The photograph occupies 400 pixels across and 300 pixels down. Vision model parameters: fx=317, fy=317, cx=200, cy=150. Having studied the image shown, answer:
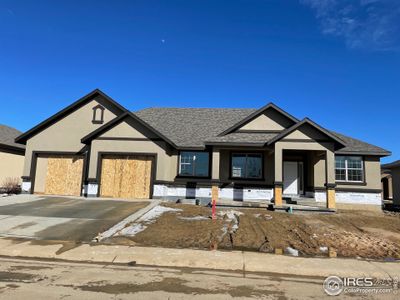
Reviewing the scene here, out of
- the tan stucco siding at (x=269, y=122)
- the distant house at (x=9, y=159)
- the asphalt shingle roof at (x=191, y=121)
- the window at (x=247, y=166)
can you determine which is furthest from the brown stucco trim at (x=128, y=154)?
the distant house at (x=9, y=159)

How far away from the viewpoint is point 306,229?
451 inches

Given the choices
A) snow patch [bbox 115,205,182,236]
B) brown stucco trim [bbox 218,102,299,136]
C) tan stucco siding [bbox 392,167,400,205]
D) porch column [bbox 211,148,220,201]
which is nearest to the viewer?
snow patch [bbox 115,205,182,236]

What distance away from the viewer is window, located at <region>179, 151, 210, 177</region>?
63.5 ft

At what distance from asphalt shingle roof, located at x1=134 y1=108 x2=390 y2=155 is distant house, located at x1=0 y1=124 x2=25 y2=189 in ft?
33.0

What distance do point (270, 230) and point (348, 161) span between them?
35.9 ft

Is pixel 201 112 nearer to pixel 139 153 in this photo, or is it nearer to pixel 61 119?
pixel 139 153

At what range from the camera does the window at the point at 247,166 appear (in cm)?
1911

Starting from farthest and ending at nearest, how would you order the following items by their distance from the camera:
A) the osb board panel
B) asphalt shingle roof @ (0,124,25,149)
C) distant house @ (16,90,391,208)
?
asphalt shingle roof @ (0,124,25,149) < the osb board panel < distant house @ (16,90,391,208)

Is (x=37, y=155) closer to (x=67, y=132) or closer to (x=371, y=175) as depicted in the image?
(x=67, y=132)

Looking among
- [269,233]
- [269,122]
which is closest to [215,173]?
[269,122]

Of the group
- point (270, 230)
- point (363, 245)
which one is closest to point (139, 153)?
point (270, 230)

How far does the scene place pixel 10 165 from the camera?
24.2m

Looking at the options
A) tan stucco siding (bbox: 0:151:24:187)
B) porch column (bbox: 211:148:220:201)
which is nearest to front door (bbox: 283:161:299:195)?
porch column (bbox: 211:148:220:201)

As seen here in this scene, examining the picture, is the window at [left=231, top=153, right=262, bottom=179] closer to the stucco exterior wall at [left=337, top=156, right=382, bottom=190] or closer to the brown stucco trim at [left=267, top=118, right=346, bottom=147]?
the brown stucco trim at [left=267, top=118, right=346, bottom=147]
